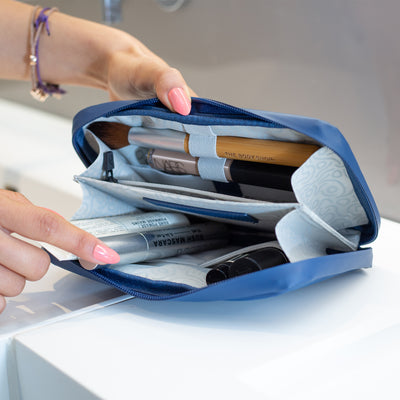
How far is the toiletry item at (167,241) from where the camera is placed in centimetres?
34

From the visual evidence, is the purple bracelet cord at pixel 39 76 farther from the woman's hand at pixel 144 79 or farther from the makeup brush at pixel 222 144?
the makeup brush at pixel 222 144

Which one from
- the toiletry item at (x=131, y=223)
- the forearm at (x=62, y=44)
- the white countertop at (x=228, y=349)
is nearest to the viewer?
the white countertop at (x=228, y=349)

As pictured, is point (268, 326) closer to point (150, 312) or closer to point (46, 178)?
point (150, 312)

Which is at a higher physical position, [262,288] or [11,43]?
[11,43]

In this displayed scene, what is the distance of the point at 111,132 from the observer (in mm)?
393

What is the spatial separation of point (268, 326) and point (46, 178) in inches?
14.9

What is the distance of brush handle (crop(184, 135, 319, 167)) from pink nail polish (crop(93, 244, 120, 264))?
9 cm

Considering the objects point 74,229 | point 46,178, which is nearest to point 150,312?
point 74,229

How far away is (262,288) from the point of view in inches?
10.8

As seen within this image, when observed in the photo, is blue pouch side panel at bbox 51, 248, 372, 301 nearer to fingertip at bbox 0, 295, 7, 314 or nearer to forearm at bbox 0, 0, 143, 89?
fingertip at bbox 0, 295, 7, 314

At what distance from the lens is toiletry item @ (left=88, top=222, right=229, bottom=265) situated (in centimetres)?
34

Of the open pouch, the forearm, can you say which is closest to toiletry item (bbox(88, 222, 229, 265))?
the open pouch

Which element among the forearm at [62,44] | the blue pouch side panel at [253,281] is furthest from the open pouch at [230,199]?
the forearm at [62,44]

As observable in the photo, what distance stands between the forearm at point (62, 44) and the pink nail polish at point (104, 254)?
1.02 ft
